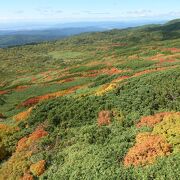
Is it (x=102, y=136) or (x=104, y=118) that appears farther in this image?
(x=104, y=118)

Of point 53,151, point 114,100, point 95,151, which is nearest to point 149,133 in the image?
point 95,151

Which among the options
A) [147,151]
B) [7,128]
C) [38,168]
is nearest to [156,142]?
[147,151]

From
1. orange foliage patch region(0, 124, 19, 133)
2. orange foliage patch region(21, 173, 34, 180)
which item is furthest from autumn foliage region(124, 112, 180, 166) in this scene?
orange foliage patch region(0, 124, 19, 133)

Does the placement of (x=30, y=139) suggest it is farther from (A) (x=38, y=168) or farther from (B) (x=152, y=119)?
(B) (x=152, y=119)

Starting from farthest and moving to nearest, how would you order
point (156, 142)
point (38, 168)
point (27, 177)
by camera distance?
point (38, 168), point (27, 177), point (156, 142)

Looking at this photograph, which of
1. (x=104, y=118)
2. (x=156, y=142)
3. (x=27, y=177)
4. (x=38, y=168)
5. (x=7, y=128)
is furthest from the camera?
(x=7, y=128)

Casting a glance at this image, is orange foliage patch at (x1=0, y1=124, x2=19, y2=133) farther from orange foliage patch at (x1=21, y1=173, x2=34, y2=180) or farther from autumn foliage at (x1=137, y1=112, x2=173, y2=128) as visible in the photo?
autumn foliage at (x1=137, y1=112, x2=173, y2=128)
